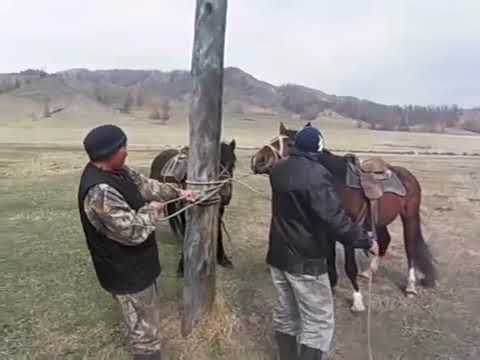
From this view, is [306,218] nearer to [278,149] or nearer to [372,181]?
[278,149]

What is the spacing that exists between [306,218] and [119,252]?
119cm

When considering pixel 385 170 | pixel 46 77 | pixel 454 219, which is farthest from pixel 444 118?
pixel 385 170

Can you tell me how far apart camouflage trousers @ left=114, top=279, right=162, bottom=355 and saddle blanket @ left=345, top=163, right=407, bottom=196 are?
7.84 feet

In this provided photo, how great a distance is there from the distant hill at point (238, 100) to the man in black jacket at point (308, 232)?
35874 millimetres

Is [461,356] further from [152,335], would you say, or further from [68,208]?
[68,208]

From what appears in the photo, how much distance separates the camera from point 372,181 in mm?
5023

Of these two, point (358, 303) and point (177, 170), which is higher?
point (177, 170)

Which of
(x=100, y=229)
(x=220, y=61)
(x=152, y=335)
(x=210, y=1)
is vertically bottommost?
(x=152, y=335)

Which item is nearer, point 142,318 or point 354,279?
point 142,318

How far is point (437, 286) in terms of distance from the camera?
5.67 meters

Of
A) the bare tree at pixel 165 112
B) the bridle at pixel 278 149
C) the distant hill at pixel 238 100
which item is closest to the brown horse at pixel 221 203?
the bridle at pixel 278 149

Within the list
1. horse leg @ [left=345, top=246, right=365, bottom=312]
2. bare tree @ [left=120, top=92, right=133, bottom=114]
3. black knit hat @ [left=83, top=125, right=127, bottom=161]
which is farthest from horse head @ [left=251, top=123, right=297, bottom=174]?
bare tree @ [left=120, top=92, right=133, bottom=114]

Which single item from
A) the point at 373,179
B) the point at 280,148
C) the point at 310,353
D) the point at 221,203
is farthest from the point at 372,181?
the point at 310,353

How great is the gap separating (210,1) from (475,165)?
18855mm
